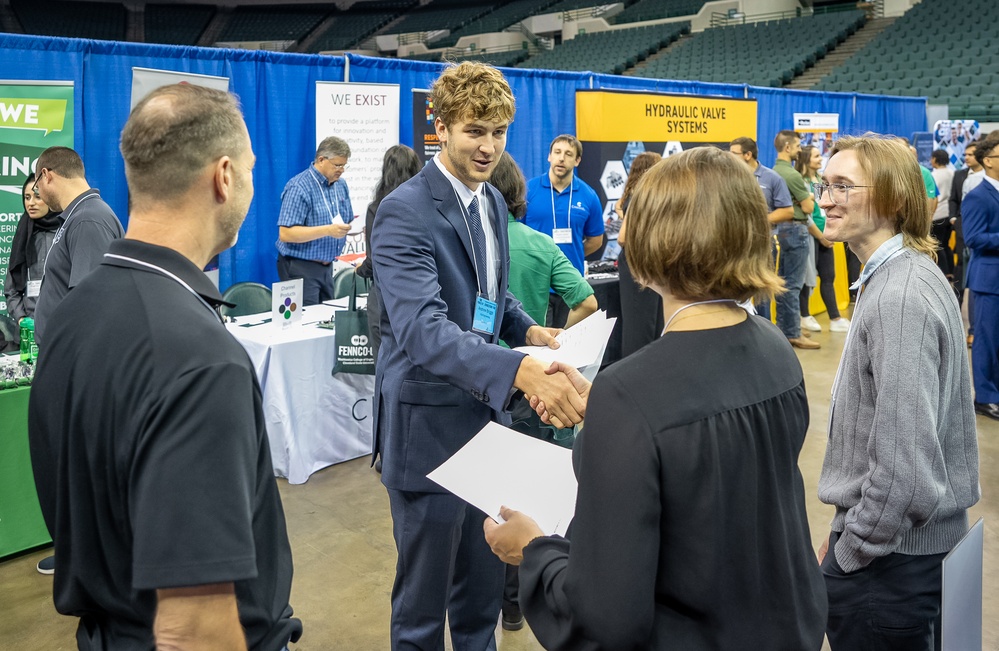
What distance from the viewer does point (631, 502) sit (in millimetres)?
993

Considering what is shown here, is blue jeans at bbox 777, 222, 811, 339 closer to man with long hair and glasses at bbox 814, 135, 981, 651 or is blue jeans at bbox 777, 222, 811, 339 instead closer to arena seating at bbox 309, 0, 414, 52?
man with long hair and glasses at bbox 814, 135, 981, 651

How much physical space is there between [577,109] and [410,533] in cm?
565

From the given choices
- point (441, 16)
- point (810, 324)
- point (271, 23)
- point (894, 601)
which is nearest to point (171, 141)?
point (894, 601)

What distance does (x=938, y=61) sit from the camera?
1571 cm

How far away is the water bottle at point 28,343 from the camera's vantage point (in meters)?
3.40

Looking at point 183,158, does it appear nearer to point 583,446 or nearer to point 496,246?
point 583,446

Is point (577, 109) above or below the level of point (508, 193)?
above

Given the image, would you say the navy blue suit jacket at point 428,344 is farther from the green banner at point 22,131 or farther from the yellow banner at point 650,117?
the yellow banner at point 650,117

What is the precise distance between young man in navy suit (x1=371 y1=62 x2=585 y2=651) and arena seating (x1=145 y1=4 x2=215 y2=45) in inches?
1034

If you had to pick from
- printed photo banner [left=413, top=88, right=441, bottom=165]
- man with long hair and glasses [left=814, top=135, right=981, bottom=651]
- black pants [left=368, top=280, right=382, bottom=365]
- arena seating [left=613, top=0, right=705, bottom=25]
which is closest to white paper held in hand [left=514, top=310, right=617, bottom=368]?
man with long hair and glasses [left=814, top=135, right=981, bottom=651]

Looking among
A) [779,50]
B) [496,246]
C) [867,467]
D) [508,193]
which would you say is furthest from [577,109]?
[779,50]

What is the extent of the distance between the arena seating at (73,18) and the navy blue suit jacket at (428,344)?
2472cm

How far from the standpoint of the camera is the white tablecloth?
402cm

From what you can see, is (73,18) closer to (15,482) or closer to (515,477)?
(15,482)
